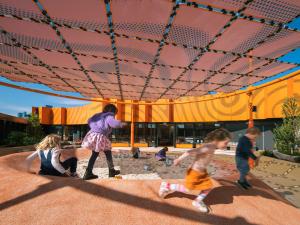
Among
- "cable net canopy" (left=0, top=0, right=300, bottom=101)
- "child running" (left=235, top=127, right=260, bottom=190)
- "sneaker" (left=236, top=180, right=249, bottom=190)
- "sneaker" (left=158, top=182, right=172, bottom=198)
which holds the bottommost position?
"sneaker" (left=236, top=180, right=249, bottom=190)

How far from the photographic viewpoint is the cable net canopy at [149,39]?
3.79m

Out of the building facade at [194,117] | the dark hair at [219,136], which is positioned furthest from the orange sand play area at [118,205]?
the building facade at [194,117]

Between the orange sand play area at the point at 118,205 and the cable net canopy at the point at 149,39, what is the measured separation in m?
3.06

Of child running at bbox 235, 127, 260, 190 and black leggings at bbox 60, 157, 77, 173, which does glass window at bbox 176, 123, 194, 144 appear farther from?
black leggings at bbox 60, 157, 77, 173

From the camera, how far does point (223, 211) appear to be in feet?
10.8

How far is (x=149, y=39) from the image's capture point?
16.2ft

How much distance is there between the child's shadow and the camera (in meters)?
3.59

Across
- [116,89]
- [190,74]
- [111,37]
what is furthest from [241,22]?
[116,89]

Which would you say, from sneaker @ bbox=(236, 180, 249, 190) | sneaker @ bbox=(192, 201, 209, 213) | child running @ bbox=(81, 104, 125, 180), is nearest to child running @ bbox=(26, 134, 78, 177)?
child running @ bbox=(81, 104, 125, 180)

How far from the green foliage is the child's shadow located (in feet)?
47.4

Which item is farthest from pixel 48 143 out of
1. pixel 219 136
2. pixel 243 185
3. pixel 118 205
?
pixel 243 185

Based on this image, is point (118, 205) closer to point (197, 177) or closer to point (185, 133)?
point (197, 177)

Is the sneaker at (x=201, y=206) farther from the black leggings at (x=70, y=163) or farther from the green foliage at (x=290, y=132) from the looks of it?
the green foliage at (x=290, y=132)

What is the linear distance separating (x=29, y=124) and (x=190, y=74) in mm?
32535
